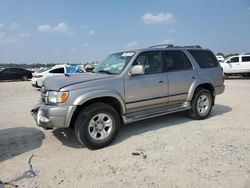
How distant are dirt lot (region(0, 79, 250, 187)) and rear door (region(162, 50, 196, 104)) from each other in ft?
2.50

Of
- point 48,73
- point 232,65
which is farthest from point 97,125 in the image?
point 232,65

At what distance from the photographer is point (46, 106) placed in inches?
Answer: 176

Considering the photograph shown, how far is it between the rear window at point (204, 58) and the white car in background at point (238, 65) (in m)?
15.3

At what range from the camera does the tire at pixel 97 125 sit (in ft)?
14.3

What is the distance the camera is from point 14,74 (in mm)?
24188

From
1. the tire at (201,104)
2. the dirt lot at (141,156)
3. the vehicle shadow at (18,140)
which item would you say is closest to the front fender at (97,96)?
the dirt lot at (141,156)

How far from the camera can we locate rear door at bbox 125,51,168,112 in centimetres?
499

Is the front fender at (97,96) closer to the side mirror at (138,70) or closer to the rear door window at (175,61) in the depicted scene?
the side mirror at (138,70)

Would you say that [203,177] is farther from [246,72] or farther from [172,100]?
[246,72]

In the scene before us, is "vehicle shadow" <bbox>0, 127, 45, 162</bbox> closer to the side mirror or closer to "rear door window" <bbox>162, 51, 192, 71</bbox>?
the side mirror

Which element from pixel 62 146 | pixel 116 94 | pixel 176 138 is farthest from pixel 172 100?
pixel 62 146

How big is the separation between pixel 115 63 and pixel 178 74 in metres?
1.57

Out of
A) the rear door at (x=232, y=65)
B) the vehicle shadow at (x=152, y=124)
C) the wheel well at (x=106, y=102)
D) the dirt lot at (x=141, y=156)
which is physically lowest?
the dirt lot at (x=141, y=156)

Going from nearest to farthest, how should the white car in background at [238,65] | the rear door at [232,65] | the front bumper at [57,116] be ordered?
the front bumper at [57,116]
the white car in background at [238,65]
the rear door at [232,65]
